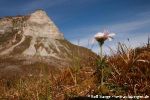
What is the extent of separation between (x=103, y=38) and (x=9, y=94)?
3.63m

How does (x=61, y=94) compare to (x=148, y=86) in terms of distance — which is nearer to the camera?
(x=148, y=86)

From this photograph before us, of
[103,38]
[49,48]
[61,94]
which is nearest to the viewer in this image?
[103,38]

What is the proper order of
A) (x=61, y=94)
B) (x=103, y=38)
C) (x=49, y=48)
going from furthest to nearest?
(x=49, y=48)
(x=61, y=94)
(x=103, y=38)

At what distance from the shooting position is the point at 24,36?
194125mm

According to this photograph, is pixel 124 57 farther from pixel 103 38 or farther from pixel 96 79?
pixel 103 38

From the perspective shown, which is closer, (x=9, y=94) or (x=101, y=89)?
(x=101, y=89)

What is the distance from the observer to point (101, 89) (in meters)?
7.28

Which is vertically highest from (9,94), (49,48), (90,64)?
(49,48)

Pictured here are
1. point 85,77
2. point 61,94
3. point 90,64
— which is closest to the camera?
point 61,94

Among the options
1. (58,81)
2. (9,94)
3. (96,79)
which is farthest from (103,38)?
(9,94)

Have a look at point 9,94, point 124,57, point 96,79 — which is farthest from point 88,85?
point 9,94

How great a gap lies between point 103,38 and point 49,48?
182 metres

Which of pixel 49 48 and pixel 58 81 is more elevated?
pixel 49 48

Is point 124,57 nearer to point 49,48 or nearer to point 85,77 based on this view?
point 85,77
